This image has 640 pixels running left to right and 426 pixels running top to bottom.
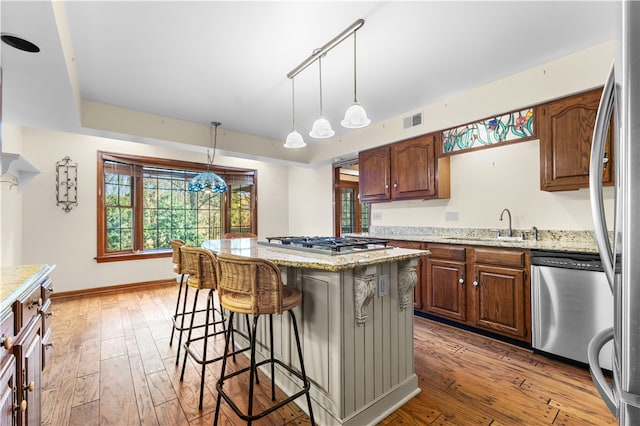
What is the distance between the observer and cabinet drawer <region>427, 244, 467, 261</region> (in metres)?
2.95

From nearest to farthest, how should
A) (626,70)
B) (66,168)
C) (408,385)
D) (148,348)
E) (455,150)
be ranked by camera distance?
1. (626,70)
2. (408,385)
3. (148,348)
4. (455,150)
5. (66,168)

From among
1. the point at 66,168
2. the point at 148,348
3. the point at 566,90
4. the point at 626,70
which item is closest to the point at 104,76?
the point at 66,168

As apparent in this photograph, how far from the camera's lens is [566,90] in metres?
2.54

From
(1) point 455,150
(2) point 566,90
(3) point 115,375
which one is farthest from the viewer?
(1) point 455,150

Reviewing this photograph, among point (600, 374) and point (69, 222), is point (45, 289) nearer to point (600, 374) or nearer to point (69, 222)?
point (600, 374)

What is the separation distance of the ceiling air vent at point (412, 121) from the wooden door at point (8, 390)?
3.97 m

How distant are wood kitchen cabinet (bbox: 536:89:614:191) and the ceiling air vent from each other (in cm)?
125

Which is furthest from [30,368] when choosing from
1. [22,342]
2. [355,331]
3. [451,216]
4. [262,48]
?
[451,216]

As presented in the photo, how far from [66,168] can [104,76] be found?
→ 232 cm

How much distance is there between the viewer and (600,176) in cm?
78

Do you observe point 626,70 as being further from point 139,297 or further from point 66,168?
point 66,168

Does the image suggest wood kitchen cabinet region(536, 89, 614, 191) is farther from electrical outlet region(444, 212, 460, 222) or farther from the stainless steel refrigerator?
the stainless steel refrigerator

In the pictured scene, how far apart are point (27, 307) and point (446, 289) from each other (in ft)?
10.7

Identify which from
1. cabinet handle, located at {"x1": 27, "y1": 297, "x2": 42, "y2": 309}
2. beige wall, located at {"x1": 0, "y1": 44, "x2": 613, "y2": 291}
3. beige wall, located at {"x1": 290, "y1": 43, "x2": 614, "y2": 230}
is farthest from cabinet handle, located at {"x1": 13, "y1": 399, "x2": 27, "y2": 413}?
beige wall, located at {"x1": 290, "y1": 43, "x2": 614, "y2": 230}
